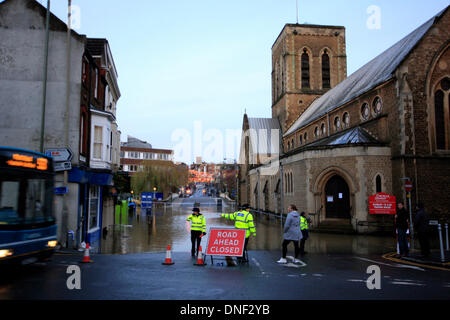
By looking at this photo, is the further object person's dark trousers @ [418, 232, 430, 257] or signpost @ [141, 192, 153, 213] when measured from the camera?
signpost @ [141, 192, 153, 213]

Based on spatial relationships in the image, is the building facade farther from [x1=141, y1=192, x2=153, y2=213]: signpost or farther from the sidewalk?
[x1=141, y1=192, x2=153, y2=213]: signpost

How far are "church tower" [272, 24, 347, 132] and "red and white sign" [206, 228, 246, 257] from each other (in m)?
37.5

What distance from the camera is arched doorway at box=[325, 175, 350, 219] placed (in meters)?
22.7

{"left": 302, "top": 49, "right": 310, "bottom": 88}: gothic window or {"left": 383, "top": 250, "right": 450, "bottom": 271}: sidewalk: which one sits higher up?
{"left": 302, "top": 49, "right": 310, "bottom": 88}: gothic window

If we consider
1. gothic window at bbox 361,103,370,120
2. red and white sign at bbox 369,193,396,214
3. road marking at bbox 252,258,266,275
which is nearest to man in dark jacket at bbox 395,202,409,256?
road marking at bbox 252,258,266,275

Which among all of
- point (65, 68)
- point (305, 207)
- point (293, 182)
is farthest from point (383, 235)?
point (65, 68)

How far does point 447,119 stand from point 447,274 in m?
16.2

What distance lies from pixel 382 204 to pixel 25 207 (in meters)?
18.8

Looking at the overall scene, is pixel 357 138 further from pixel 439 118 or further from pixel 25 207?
pixel 25 207

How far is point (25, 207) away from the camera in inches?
325

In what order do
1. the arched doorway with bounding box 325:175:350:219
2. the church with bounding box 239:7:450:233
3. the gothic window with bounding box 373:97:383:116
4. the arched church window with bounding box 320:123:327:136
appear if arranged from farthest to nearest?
1. the arched church window with bounding box 320:123:327:136
2. the gothic window with bounding box 373:97:383:116
3. the arched doorway with bounding box 325:175:350:219
4. the church with bounding box 239:7:450:233

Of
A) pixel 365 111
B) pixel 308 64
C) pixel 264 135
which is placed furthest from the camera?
pixel 264 135

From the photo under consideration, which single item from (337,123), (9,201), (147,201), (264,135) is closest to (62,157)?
(9,201)
